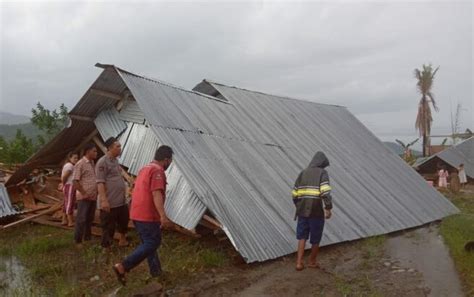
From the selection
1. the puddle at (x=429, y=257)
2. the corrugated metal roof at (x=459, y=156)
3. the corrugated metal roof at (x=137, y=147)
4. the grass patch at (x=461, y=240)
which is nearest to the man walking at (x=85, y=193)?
the corrugated metal roof at (x=137, y=147)

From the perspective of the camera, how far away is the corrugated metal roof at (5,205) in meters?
9.02

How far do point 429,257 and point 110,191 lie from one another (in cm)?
518

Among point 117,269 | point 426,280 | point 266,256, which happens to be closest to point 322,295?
point 266,256

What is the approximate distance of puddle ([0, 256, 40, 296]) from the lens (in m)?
4.96

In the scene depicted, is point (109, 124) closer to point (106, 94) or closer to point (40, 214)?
point (106, 94)

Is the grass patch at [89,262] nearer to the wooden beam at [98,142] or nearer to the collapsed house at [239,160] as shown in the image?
the collapsed house at [239,160]

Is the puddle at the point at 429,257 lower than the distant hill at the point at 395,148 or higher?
lower

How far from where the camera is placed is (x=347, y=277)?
5.79 metres

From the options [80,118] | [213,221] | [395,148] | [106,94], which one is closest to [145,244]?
[213,221]

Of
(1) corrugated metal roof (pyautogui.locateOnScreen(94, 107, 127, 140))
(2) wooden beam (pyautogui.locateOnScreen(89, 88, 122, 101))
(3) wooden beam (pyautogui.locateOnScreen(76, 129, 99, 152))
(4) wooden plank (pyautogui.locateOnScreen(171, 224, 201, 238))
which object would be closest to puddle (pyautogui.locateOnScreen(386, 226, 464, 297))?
(4) wooden plank (pyautogui.locateOnScreen(171, 224, 201, 238))

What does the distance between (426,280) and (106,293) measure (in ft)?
13.4

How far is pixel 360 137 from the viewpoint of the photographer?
1330 cm

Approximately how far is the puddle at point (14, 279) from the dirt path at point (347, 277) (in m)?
1.74

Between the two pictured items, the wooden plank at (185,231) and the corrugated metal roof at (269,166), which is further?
the wooden plank at (185,231)
